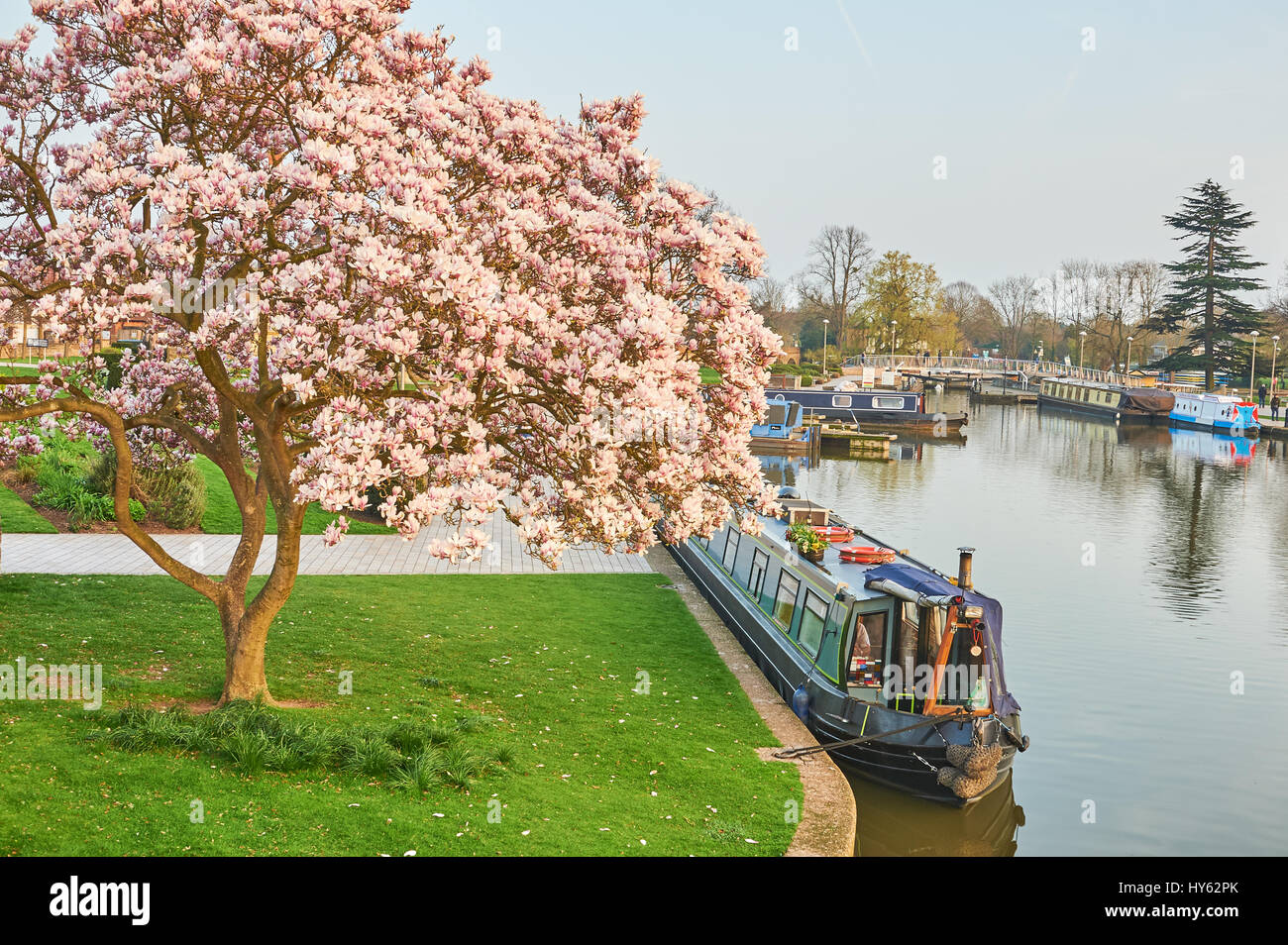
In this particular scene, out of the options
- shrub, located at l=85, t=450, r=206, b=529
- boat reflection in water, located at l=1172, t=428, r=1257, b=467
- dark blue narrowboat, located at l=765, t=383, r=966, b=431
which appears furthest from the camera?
dark blue narrowboat, located at l=765, t=383, r=966, b=431

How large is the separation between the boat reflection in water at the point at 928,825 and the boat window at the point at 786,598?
2612 millimetres

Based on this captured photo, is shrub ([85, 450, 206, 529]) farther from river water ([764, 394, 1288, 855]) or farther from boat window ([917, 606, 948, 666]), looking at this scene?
boat window ([917, 606, 948, 666])

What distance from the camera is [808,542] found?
1528cm

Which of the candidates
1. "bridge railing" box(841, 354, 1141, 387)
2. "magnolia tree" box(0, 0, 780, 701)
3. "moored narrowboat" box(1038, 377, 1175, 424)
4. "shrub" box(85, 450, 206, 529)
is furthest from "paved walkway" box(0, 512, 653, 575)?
"bridge railing" box(841, 354, 1141, 387)

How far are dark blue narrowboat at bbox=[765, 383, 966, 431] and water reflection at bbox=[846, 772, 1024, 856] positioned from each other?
5059 centimetres

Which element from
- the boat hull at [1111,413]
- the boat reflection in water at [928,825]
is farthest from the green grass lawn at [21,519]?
the boat hull at [1111,413]

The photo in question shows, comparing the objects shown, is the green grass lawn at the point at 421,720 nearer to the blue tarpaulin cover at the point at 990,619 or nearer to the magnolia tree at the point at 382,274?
the magnolia tree at the point at 382,274

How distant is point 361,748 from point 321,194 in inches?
188

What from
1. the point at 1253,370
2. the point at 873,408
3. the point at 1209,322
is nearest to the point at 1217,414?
the point at 1253,370

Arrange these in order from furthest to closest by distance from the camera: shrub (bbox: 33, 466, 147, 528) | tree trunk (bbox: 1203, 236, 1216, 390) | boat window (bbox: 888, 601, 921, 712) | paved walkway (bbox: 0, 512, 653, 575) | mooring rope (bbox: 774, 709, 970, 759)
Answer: tree trunk (bbox: 1203, 236, 1216, 390), shrub (bbox: 33, 466, 147, 528), paved walkway (bbox: 0, 512, 653, 575), boat window (bbox: 888, 601, 921, 712), mooring rope (bbox: 774, 709, 970, 759)

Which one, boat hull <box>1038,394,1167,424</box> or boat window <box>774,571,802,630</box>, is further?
boat hull <box>1038,394,1167,424</box>

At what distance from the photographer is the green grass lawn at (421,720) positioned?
8.23 metres

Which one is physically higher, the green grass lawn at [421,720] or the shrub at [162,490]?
the shrub at [162,490]

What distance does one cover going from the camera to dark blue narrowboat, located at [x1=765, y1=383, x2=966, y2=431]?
6328cm
